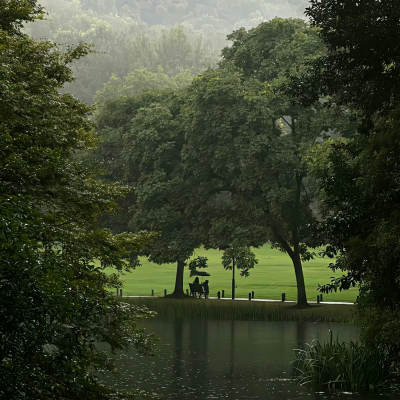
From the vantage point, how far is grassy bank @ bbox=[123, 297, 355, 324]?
34094 millimetres

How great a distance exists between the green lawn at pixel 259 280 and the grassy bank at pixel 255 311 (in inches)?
424

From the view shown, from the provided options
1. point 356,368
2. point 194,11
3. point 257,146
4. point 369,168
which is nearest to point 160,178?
point 257,146

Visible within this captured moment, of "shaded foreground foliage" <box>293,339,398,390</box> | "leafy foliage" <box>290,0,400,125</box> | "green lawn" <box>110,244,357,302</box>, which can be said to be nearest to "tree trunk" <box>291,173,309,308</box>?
"green lawn" <box>110,244,357,302</box>

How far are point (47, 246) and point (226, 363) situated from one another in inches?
385

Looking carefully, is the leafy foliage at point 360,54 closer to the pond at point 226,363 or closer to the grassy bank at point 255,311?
the pond at point 226,363

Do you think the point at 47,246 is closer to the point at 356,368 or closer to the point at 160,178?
the point at 356,368

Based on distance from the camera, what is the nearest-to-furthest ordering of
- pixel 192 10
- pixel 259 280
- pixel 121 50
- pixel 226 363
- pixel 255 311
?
1. pixel 226 363
2. pixel 255 311
3. pixel 259 280
4. pixel 121 50
5. pixel 192 10

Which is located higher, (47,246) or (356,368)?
(47,246)

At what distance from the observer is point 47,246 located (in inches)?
516

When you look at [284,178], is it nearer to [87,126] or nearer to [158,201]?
[158,201]

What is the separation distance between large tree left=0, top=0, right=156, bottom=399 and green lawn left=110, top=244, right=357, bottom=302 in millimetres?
32291

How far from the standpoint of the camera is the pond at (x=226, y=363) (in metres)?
16.7

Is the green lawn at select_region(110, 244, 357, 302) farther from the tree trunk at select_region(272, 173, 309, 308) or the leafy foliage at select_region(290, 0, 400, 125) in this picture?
the leafy foliage at select_region(290, 0, 400, 125)

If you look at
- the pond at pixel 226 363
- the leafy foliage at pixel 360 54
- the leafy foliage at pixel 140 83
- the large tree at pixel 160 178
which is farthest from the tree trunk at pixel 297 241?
the leafy foliage at pixel 140 83
